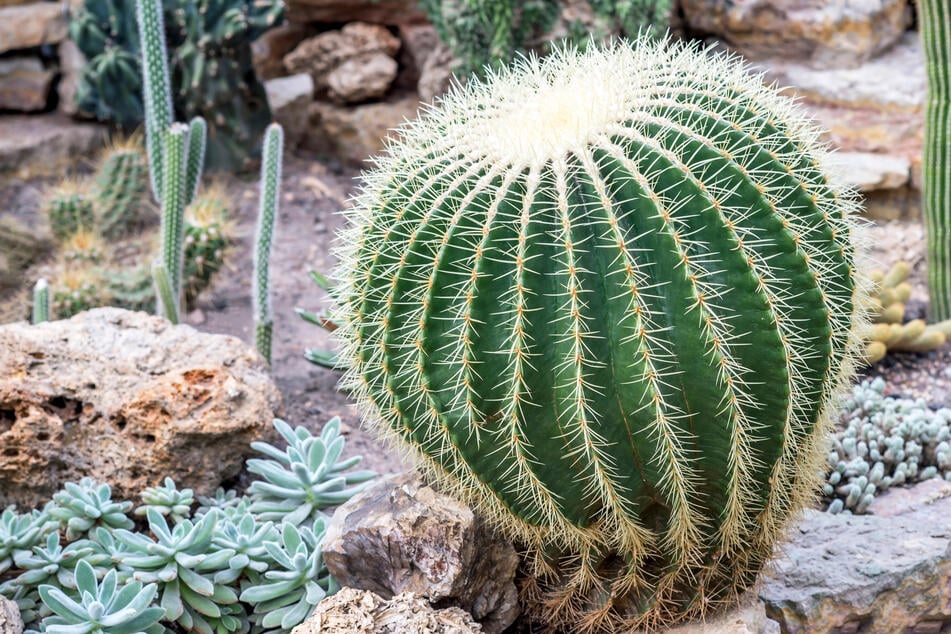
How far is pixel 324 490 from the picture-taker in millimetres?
3068

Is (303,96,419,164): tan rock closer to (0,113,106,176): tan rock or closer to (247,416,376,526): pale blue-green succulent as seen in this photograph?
(0,113,106,176): tan rock

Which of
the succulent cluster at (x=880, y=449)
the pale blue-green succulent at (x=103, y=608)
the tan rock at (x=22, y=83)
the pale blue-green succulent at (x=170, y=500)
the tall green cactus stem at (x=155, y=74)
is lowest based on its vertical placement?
the tan rock at (x=22, y=83)

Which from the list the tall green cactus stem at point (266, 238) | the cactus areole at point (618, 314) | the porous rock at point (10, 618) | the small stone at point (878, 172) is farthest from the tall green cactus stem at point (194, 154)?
the small stone at point (878, 172)

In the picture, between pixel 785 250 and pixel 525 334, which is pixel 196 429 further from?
pixel 785 250

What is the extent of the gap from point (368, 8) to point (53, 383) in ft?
15.2

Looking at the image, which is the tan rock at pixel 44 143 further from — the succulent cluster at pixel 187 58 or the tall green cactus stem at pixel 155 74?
the tall green cactus stem at pixel 155 74

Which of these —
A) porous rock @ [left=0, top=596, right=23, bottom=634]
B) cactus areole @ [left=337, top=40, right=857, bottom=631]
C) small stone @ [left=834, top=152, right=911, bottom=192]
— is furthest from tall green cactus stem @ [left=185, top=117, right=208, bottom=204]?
small stone @ [left=834, top=152, right=911, bottom=192]

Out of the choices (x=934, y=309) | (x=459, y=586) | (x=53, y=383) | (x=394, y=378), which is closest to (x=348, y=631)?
(x=459, y=586)

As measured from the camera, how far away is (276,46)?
752 centimetres

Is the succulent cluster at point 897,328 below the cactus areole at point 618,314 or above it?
below

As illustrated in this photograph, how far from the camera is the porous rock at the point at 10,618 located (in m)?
2.44

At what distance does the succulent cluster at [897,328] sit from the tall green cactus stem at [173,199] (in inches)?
117

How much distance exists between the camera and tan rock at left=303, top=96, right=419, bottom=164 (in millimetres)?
6938

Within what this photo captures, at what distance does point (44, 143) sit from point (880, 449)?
17.8 ft
